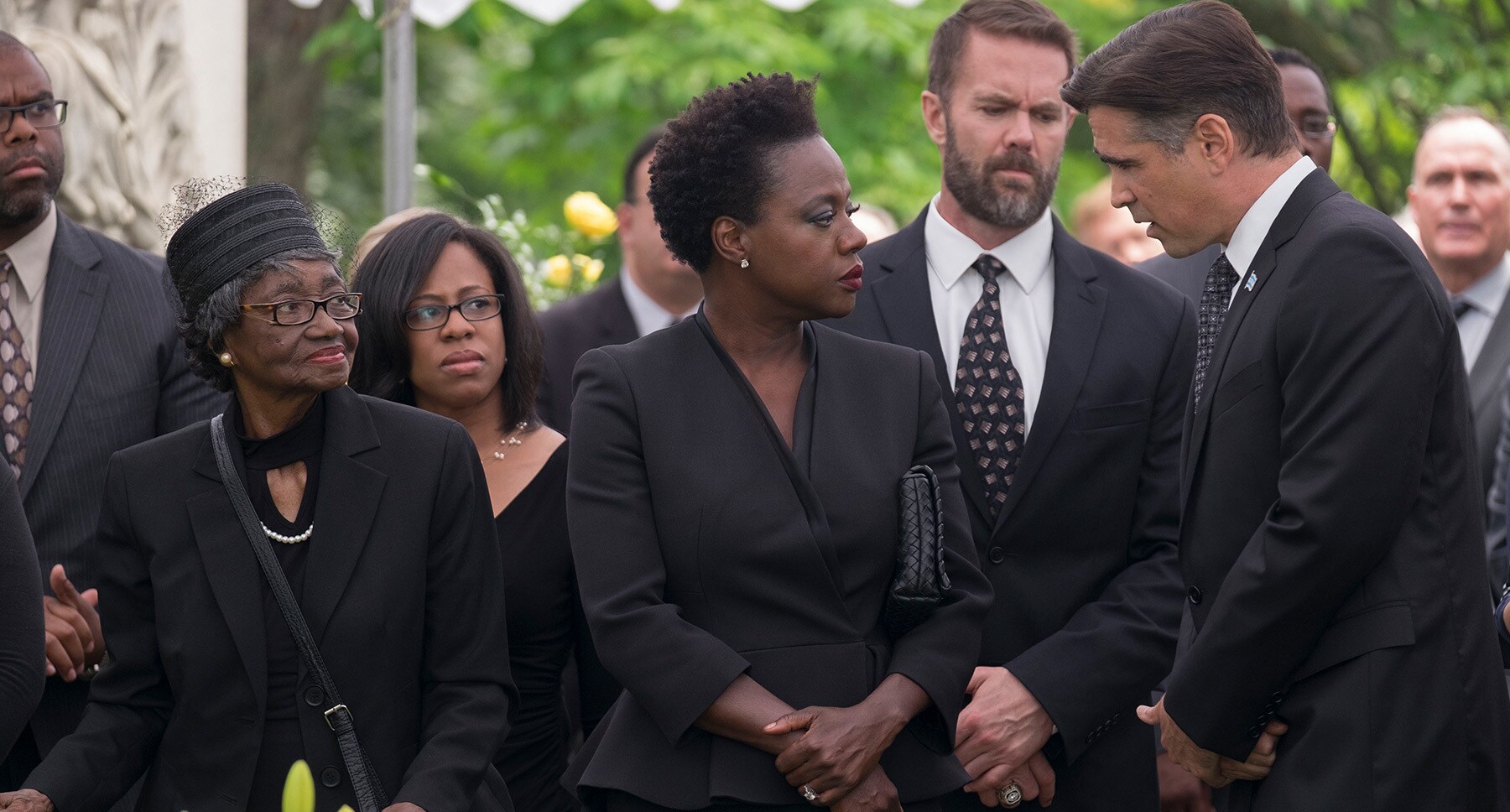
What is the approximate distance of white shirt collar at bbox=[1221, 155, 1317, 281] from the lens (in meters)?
3.66

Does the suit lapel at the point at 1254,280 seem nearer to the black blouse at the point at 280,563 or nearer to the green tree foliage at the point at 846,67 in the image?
the black blouse at the point at 280,563

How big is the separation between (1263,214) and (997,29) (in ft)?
4.68

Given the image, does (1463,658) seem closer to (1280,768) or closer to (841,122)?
(1280,768)

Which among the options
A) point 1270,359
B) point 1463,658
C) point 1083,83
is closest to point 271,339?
point 1083,83

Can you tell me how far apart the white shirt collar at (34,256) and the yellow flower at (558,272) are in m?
3.34

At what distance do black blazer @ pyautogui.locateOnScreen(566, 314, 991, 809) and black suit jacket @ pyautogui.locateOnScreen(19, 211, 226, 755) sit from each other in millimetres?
1445

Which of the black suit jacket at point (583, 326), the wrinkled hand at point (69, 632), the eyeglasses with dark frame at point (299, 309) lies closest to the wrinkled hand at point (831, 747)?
the eyeglasses with dark frame at point (299, 309)

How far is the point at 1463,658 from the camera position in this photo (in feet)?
11.1

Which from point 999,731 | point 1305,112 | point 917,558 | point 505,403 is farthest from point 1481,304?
point 505,403

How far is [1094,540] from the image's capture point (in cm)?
436

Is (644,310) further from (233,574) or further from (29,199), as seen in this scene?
(233,574)

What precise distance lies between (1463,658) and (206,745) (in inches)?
104

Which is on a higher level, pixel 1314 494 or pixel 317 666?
pixel 1314 494

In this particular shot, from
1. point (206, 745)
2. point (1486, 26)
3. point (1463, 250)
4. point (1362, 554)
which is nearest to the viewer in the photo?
point (1362, 554)
